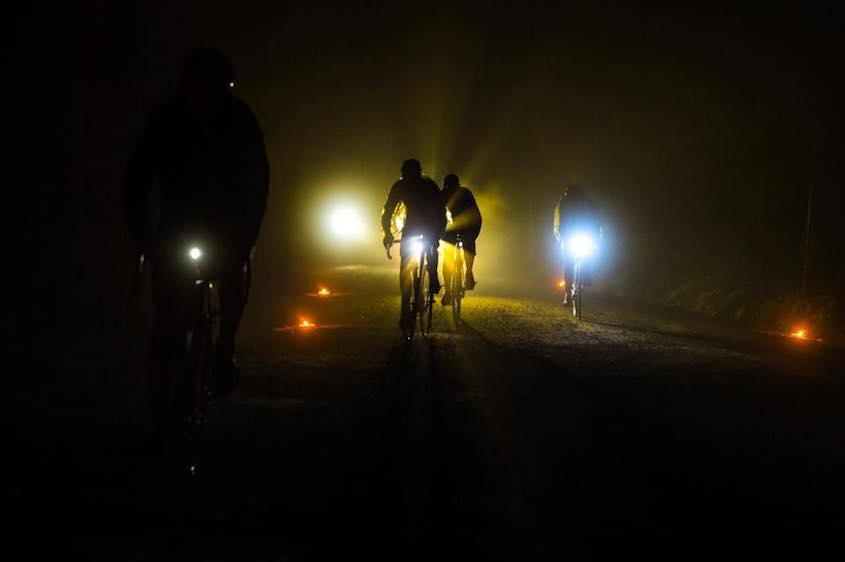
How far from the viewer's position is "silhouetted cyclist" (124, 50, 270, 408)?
17.3ft

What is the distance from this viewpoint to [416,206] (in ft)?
40.2

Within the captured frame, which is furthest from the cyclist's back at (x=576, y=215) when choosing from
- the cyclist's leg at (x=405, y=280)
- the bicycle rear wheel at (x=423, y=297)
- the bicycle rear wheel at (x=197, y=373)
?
the bicycle rear wheel at (x=197, y=373)

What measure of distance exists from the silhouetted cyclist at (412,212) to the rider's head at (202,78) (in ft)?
22.1

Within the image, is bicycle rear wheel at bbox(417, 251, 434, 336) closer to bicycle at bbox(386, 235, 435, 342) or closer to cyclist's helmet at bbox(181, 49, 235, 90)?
bicycle at bbox(386, 235, 435, 342)

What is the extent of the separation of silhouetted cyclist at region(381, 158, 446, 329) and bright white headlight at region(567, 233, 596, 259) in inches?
159

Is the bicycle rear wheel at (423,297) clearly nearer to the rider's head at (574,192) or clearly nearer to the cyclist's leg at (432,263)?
the cyclist's leg at (432,263)

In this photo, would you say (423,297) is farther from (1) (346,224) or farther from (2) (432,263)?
(1) (346,224)

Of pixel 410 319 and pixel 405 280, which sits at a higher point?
pixel 405 280

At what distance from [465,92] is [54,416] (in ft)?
242

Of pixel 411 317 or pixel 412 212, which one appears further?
pixel 412 212

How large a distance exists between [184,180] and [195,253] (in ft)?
1.40

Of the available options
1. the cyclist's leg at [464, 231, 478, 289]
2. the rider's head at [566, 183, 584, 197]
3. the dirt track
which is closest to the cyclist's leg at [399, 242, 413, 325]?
the dirt track

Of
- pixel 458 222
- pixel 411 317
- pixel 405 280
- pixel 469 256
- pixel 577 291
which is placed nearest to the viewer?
pixel 411 317

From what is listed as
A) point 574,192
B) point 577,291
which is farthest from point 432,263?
point 574,192
